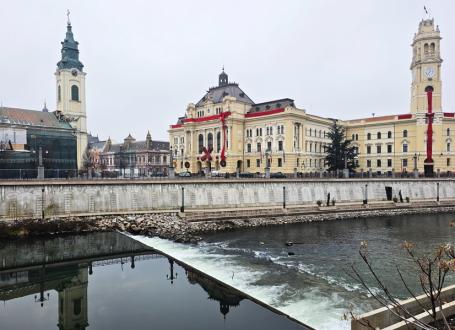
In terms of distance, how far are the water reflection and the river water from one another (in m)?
1.24

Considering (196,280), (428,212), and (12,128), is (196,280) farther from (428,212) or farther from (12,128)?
(12,128)

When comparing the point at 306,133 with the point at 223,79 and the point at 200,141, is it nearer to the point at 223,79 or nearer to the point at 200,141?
the point at 200,141

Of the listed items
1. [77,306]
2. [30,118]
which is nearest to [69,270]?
[77,306]

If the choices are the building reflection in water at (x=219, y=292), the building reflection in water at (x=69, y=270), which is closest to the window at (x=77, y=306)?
the building reflection in water at (x=69, y=270)

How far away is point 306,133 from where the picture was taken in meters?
71.8

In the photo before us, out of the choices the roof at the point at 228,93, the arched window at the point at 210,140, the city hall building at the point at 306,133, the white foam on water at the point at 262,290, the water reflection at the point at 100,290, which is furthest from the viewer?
the arched window at the point at 210,140

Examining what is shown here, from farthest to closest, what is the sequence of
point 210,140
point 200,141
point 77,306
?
point 200,141
point 210,140
point 77,306

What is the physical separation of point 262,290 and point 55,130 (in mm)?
62306

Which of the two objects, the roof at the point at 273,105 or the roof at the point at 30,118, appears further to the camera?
the roof at the point at 273,105

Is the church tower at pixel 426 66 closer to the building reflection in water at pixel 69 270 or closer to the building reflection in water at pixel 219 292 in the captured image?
the building reflection in water at pixel 69 270

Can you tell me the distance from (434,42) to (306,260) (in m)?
67.2

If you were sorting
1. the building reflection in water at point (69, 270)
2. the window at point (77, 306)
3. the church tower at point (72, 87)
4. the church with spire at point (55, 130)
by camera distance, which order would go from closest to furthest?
the window at point (77, 306) → the building reflection in water at point (69, 270) → the church with spire at point (55, 130) → the church tower at point (72, 87)

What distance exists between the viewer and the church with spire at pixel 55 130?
57.2 m

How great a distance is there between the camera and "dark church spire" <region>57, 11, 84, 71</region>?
81438 millimetres
